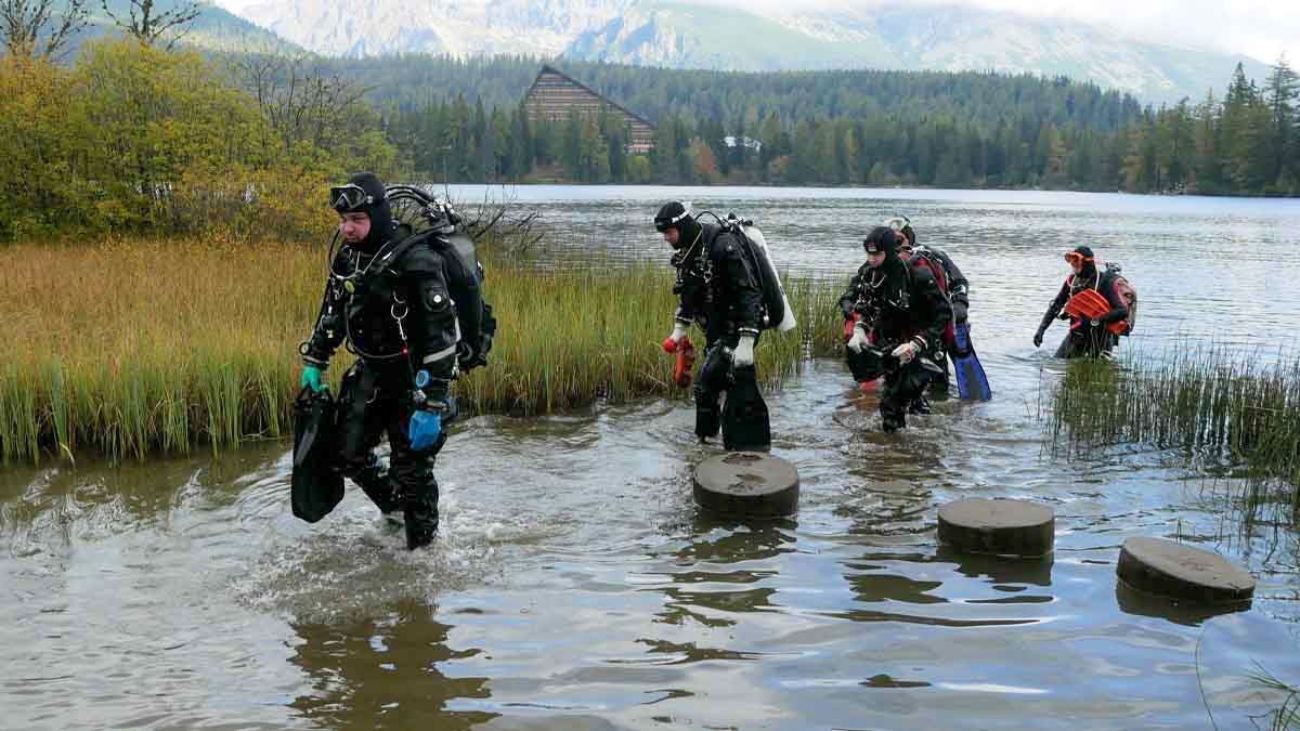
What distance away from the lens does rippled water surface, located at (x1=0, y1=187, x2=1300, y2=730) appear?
443 cm

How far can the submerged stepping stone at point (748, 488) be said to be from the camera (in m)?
6.96

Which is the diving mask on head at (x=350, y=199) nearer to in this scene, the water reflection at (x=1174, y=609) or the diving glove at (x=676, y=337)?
the diving glove at (x=676, y=337)

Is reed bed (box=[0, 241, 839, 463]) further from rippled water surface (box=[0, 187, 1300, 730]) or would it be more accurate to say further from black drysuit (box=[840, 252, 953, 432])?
black drysuit (box=[840, 252, 953, 432])

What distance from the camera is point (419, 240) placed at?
5.74m

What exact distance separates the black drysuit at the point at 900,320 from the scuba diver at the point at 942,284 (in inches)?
19.0

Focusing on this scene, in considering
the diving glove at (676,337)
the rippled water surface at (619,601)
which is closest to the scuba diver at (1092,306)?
the rippled water surface at (619,601)

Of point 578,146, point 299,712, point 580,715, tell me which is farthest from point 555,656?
point 578,146

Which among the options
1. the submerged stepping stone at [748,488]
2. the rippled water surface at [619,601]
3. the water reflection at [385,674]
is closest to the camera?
the water reflection at [385,674]

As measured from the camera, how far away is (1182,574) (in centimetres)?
555

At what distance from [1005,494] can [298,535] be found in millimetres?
5040

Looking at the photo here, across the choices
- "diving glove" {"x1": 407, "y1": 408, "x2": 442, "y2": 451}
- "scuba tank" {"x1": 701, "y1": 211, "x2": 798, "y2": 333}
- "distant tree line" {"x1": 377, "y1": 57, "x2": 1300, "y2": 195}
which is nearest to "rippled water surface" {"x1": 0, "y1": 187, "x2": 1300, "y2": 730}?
"diving glove" {"x1": 407, "y1": 408, "x2": 442, "y2": 451}

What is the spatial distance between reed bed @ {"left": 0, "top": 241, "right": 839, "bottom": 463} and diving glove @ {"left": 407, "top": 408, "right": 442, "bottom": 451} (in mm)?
3468

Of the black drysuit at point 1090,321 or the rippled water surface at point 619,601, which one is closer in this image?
the rippled water surface at point 619,601

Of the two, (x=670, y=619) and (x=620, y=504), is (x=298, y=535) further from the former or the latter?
(x=670, y=619)
